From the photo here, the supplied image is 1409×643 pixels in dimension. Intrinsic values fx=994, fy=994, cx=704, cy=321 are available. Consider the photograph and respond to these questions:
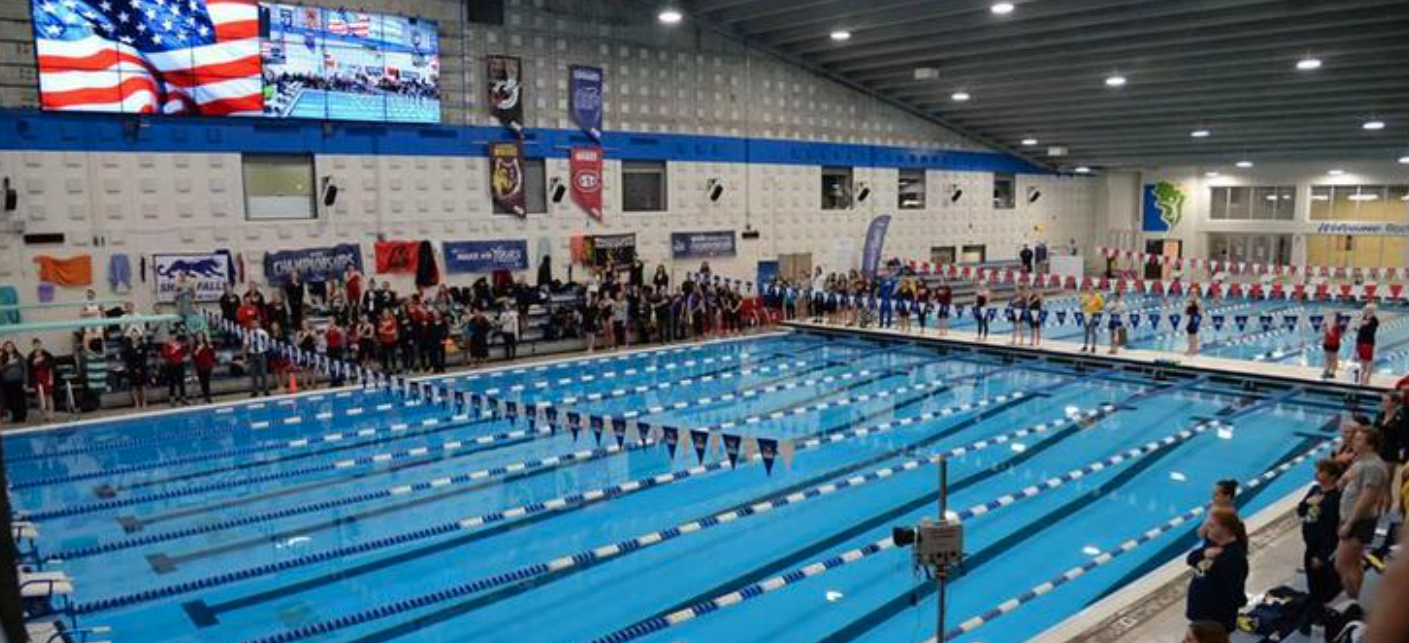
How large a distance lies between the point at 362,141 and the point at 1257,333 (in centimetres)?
1787

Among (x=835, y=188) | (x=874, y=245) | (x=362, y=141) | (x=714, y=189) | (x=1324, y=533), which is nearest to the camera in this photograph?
(x=1324, y=533)

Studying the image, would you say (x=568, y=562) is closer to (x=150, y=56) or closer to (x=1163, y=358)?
(x=150, y=56)

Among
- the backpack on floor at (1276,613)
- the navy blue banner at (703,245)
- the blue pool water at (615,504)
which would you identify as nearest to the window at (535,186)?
the navy blue banner at (703,245)

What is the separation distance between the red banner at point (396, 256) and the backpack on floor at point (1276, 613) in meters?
14.7

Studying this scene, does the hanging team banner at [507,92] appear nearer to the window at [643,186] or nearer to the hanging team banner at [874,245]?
the window at [643,186]

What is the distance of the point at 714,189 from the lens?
72.3 ft

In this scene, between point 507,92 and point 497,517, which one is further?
point 507,92

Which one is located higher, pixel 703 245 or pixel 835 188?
pixel 835 188

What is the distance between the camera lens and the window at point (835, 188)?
81.3 ft

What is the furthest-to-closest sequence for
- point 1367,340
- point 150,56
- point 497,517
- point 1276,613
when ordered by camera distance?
point 150,56, point 1367,340, point 497,517, point 1276,613

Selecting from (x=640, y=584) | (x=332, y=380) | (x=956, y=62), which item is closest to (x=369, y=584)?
(x=640, y=584)

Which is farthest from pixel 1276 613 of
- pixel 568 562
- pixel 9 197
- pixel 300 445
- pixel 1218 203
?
pixel 1218 203

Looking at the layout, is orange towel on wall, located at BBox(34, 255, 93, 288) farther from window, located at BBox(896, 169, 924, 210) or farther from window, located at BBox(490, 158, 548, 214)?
window, located at BBox(896, 169, 924, 210)

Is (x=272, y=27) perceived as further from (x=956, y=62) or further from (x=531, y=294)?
(x=956, y=62)
